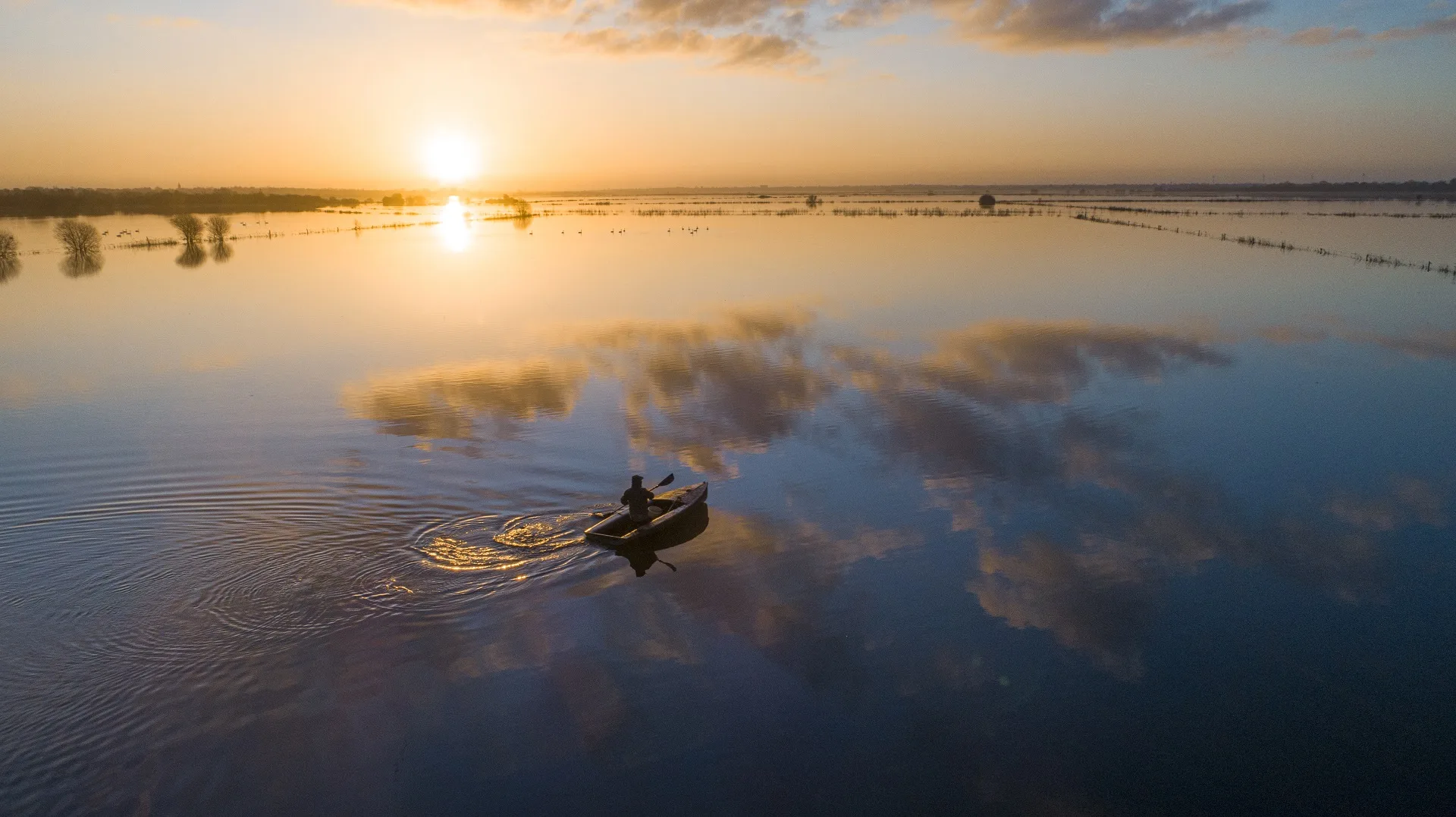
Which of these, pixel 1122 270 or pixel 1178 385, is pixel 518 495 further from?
pixel 1122 270

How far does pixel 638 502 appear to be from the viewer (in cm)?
1318

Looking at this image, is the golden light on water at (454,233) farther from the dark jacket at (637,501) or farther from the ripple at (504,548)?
the dark jacket at (637,501)

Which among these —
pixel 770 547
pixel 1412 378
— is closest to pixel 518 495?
pixel 770 547

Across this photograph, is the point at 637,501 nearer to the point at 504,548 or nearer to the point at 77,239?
the point at 504,548

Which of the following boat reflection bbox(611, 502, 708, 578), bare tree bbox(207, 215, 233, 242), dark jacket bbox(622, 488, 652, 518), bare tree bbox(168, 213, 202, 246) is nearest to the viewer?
boat reflection bbox(611, 502, 708, 578)

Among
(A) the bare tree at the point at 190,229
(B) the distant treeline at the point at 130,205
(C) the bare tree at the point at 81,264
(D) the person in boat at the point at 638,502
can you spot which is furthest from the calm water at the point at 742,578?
(B) the distant treeline at the point at 130,205

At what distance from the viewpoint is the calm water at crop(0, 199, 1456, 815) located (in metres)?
8.48

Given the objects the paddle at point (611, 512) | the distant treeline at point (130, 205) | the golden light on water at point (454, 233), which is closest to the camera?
the paddle at point (611, 512)

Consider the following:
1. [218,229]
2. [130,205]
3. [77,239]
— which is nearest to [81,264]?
[77,239]

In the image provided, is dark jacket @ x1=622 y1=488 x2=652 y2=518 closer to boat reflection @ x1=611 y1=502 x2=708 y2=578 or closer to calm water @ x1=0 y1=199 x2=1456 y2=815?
boat reflection @ x1=611 y1=502 x2=708 y2=578

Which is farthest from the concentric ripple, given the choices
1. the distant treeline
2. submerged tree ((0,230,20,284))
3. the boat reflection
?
the distant treeline

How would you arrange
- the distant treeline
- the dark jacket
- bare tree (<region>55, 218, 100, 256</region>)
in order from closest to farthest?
the dark jacket < bare tree (<region>55, 218, 100, 256</region>) < the distant treeline

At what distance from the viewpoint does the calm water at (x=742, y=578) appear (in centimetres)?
848

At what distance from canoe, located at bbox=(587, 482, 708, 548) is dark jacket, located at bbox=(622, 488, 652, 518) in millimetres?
154
